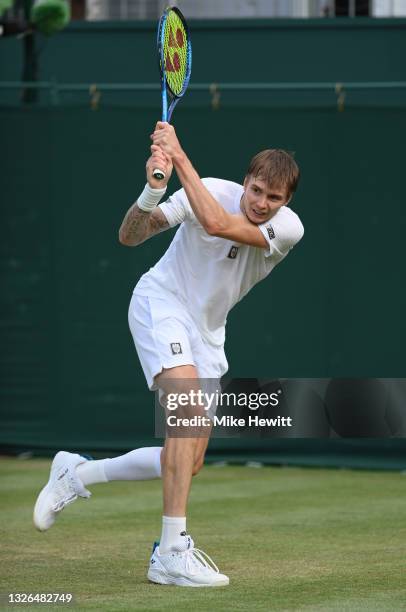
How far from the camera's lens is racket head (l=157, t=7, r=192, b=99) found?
5953 millimetres

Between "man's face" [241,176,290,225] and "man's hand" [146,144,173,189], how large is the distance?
39 centimetres

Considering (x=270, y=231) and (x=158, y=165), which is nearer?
(x=158, y=165)

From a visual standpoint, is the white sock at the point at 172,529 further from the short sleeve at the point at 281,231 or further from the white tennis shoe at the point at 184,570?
the short sleeve at the point at 281,231

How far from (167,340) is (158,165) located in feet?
2.39

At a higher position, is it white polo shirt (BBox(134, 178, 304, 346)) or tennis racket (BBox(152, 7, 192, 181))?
tennis racket (BBox(152, 7, 192, 181))

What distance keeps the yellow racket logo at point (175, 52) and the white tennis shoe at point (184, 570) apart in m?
1.97

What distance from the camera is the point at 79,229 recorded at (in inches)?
409

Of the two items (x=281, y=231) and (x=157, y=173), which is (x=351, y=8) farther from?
(x=157, y=173)

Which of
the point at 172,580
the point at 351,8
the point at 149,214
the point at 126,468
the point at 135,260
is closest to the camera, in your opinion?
the point at 172,580

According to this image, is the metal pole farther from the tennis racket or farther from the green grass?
the tennis racket

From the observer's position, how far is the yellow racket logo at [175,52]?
19.9ft

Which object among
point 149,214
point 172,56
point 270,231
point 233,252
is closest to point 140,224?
point 149,214

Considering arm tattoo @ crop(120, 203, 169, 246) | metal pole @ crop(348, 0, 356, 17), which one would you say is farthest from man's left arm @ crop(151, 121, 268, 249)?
metal pole @ crop(348, 0, 356, 17)

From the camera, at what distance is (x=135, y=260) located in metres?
10.2
